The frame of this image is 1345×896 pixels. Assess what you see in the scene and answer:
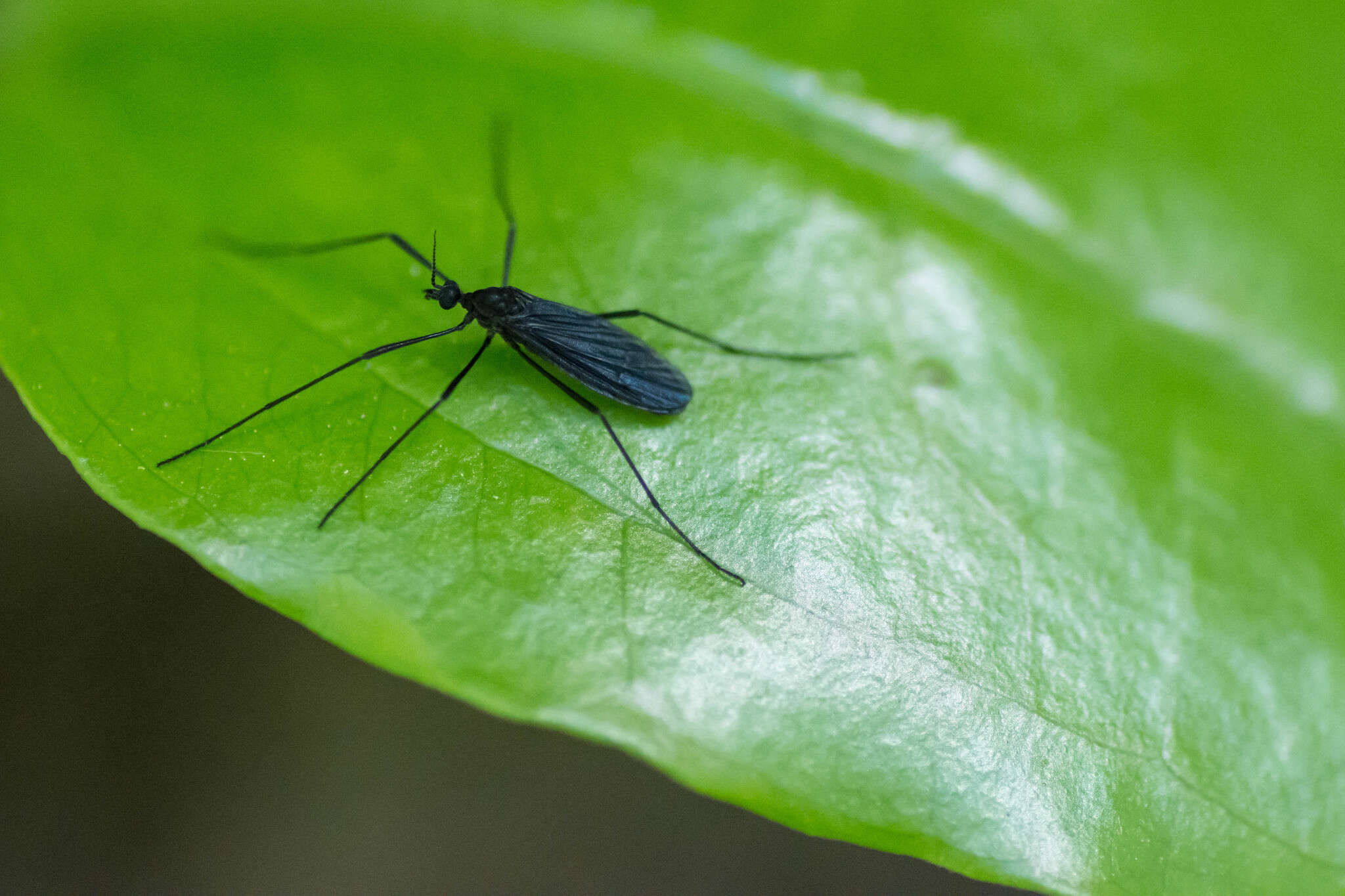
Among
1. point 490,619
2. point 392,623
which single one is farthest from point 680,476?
point 392,623

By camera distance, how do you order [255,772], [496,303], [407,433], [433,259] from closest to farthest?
[407,433], [433,259], [496,303], [255,772]

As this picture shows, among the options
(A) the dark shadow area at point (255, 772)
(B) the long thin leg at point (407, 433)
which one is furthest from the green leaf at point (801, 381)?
(A) the dark shadow area at point (255, 772)

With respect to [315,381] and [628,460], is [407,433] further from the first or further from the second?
[628,460]

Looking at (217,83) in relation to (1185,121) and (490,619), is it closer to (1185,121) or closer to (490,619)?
(490,619)

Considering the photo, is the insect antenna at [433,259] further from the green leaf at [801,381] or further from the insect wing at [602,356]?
the insect wing at [602,356]

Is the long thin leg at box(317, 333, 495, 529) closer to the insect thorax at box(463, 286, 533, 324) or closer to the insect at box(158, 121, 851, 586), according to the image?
the insect at box(158, 121, 851, 586)

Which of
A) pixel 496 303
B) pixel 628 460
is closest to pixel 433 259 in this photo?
pixel 496 303
